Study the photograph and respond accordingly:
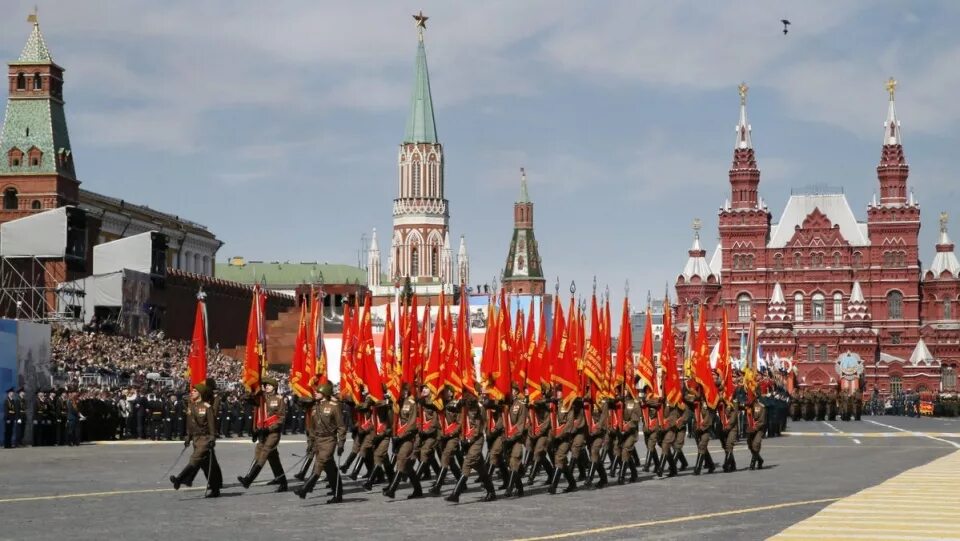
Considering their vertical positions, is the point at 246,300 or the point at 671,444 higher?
the point at 246,300

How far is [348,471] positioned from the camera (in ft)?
92.4

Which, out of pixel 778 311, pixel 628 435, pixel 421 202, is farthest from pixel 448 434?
pixel 421 202

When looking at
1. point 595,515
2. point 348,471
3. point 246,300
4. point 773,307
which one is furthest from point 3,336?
point 773,307

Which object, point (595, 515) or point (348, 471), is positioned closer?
point (595, 515)

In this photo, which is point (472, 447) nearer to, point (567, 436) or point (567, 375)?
point (567, 436)

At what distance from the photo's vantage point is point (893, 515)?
1875 centimetres

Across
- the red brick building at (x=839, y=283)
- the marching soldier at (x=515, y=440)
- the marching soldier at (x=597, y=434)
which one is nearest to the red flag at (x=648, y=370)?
the marching soldier at (x=597, y=434)

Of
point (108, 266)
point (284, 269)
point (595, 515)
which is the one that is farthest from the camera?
point (284, 269)

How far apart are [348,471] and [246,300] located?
8386cm

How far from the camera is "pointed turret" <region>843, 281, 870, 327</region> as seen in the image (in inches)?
4783

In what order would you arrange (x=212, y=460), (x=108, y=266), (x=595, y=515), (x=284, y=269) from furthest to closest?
(x=284, y=269)
(x=108, y=266)
(x=212, y=460)
(x=595, y=515)

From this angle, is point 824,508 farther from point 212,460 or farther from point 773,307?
point 773,307

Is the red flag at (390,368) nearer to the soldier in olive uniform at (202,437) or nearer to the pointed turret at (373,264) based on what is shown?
the soldier in olive uniform at (202,437)

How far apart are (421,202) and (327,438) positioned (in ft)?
519
